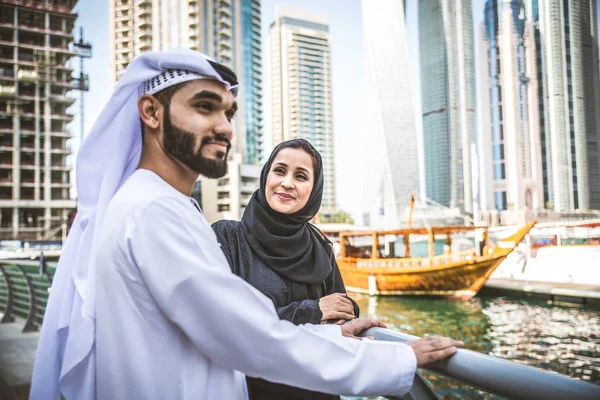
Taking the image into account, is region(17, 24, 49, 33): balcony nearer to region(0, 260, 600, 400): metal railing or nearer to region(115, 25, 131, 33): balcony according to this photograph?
region(115, 25, 131, 33): balcony

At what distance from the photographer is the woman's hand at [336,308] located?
1168 mm

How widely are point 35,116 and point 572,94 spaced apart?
34620 mm

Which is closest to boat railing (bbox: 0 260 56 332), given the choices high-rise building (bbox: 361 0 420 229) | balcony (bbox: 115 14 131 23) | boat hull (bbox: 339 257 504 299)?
boat hull (bbox: 339 257 504 299)

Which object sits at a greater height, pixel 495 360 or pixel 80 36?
pixel 80 36

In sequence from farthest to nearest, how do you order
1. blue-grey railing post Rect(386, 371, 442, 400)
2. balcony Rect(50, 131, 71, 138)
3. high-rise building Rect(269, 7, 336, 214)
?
high-rise building Rect(269, 7, 336, 214) < balcony Rect(50, 131, 71, 138) < blue-grey railing post Rect(386, 371, 442, 400)

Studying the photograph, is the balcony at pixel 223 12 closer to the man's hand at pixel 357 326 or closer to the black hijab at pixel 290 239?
the black hijab at pixel 290 239

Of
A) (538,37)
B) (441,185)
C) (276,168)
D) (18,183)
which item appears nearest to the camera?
(276,168)

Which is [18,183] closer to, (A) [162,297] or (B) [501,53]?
(B) [501,53]

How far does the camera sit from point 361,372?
0.72 meters

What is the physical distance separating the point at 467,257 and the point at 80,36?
35452 mm

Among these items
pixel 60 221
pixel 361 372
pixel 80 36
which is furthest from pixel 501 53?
pixel 80 36

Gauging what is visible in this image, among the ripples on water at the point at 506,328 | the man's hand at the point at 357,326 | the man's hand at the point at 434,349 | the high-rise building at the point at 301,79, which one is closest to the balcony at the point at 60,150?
the ripples on water at the point at 506,328

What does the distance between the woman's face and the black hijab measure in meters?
0.02

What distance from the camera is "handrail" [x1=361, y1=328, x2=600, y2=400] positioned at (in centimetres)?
64
